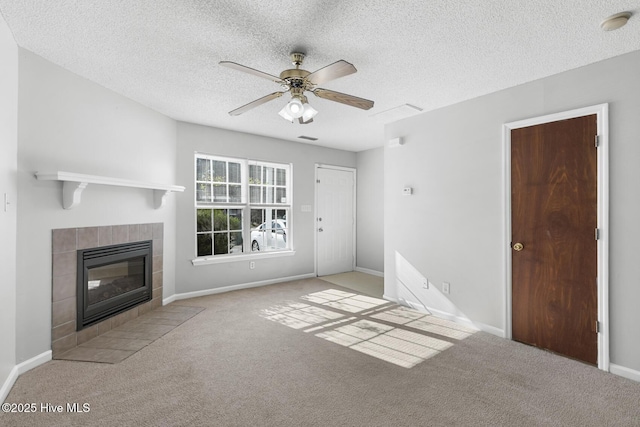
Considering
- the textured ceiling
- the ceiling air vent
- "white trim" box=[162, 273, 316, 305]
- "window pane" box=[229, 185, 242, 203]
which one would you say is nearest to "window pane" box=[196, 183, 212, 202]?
"window pane" box=[229, 185, 242, 203]

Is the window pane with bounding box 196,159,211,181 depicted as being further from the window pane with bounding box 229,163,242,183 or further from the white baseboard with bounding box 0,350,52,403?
the white baseboard with bounding box 0,350,52,403

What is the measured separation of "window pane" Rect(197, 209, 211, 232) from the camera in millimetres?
4727

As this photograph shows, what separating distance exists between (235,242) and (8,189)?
3.01 m

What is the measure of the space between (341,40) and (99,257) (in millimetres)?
3095

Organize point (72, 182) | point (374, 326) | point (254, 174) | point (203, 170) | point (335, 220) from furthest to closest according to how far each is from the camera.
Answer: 1. point (335, 220)
2. point (254, 174)
3. point (203, 170)
4. point (374, 326)
5. point (72, 182)

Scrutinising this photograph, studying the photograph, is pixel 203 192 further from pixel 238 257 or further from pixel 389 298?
pixel 389 298

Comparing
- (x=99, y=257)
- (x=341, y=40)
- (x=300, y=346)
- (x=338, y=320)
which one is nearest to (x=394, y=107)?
(x=341, y=40)

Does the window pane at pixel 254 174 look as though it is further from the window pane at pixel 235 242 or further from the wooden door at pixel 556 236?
the wooden door at pixel 556 236

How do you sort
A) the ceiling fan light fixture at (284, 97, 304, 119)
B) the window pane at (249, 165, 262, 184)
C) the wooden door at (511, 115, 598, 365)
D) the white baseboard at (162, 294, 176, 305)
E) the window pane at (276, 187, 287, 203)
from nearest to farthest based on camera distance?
the ceiling fan light fixture at (284, 97, 304, 119) < the wooden door at (511, 115, 598, 365) < the white baseboard at (162, 294, 176, 305) < the window pane at (249, 165, 262, 184) < the window pane at (276, 187, 287, 203)

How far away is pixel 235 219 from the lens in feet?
16.6

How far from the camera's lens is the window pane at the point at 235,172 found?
16.4ft

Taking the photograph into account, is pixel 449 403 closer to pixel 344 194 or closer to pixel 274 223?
pixel 274 223

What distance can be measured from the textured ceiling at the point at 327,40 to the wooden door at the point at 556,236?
652 millimetres

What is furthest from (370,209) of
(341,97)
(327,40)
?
(327,40)
